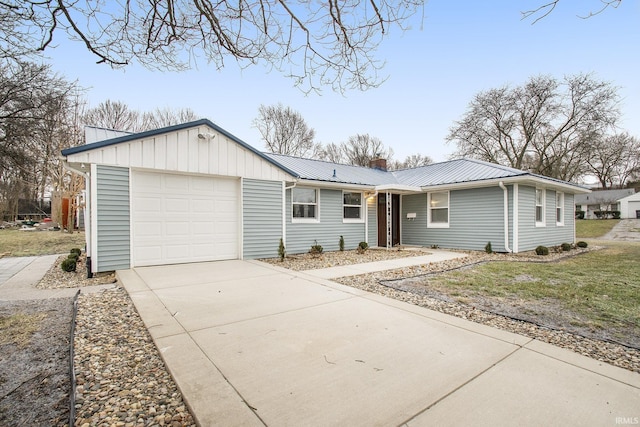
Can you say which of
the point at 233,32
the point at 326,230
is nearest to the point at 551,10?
the point at 233,32

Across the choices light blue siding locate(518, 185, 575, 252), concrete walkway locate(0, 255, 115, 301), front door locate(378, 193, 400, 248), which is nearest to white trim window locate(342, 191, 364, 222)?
front door locate(378, 193, 400, 248)

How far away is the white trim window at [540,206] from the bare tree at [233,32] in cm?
1036

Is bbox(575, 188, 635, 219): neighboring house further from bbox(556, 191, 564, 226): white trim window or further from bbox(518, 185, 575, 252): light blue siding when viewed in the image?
bbox(556, 191, 564, 226): white trim window

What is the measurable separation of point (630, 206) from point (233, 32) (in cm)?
5347

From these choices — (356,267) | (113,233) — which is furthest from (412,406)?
(113,233)

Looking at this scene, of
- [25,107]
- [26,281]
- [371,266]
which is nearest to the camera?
[26,281]

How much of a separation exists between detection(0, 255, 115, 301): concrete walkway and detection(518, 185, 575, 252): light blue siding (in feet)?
39.0

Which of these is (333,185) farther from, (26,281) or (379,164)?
(26,281)

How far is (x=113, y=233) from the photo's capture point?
6.45 metres

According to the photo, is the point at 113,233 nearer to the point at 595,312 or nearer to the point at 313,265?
the point at 313,265

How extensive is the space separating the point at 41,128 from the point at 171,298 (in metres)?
10.2

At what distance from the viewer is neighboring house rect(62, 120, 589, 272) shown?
6559 millimetres

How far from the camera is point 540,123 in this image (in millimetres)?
21984

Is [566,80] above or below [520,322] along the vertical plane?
above
